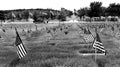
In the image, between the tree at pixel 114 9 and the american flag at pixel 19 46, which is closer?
the american flag at pixel 19 46

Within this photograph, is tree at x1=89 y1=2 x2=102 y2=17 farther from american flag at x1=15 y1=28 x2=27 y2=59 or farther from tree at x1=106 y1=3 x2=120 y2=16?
american flag at x1=15 y1=28 x2=27 y2=59

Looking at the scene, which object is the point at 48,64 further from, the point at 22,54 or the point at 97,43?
the point at 97,43

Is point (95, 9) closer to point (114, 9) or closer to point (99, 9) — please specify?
point (99, 9)

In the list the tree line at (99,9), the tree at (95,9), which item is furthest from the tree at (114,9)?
the tree at (95,9)

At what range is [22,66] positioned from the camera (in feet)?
50.0

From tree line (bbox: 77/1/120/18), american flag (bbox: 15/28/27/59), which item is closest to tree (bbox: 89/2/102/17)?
tree line (bbox: 77/1/120/18)

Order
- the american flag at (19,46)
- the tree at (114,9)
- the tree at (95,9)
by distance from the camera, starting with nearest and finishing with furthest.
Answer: the american flag at (19,46) → the tree at (95,9) → the tree at (114,9)

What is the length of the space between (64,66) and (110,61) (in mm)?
4201

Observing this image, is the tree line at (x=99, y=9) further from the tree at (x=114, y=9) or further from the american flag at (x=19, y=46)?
the american flag at (x=19, y=46)

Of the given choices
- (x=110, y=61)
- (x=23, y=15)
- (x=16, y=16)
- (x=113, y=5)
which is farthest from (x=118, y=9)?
(x=110, y=61)

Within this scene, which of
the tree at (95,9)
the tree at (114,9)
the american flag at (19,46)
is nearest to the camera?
the american flag at (19,46)

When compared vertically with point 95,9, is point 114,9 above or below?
below

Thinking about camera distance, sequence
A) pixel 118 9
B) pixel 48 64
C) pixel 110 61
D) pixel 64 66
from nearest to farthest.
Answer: pixel 64 66 < pixel 48 64 < pixel 110 61 < pixel 118 9

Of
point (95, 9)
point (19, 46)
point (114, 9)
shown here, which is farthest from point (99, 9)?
point (19, 46)
